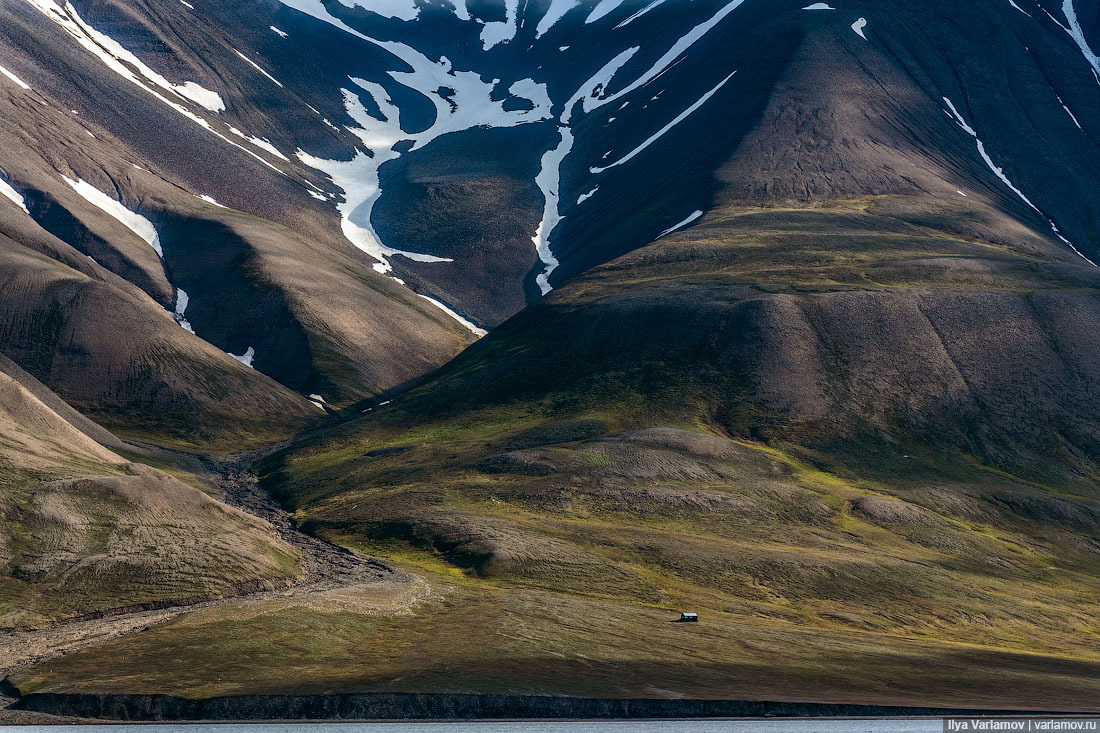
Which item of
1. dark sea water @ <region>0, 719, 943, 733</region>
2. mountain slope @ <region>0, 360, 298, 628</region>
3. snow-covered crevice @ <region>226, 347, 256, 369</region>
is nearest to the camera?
dark sea water @ <region>0, 719, 943, 733</region>

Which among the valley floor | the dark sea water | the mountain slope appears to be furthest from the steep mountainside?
the dark sea water

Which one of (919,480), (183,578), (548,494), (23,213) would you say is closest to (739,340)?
(919,480)

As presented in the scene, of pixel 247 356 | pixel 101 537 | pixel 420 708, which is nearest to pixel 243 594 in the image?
pixel 101 537

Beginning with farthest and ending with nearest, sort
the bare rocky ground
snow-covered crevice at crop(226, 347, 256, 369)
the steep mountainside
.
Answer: snow-covered crevice at crop(226, 347, 256, 369), the steep mountainside, the bare rocky ground

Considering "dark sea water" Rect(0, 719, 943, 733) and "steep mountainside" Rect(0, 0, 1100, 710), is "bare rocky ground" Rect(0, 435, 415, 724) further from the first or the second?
"dark sea water" Rect(0, 719, 943, 733)

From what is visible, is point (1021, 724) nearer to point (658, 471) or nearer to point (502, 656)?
point (502, 656)

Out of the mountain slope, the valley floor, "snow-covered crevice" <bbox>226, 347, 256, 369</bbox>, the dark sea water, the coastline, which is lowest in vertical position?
the dark sea water

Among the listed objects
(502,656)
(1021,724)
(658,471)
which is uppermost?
(658,471)
